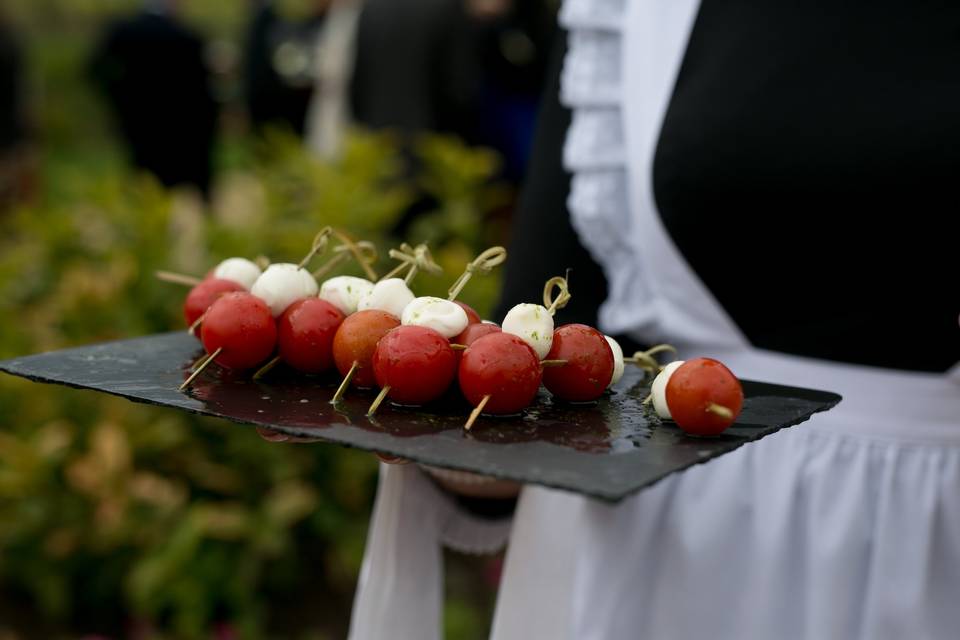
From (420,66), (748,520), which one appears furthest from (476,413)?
(420,66)

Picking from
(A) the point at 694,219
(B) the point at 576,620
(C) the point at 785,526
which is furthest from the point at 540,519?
(A) the point at 694,219

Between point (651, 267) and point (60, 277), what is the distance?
7.67 ft

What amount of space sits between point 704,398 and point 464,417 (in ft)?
0.75

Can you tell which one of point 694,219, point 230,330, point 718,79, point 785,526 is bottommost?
point 785,526

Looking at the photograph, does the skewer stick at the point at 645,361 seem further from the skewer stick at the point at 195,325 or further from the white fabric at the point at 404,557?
the skewer stick at the point at 195,325

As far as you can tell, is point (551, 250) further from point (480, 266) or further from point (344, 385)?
point (344, 385)

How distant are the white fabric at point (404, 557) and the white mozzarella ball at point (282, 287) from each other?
0.33m

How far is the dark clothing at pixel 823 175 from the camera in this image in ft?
4.12

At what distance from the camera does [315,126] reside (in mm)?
5117

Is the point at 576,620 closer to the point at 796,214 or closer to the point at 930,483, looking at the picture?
the point at 930,483

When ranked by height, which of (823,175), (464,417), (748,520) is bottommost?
(748,520)

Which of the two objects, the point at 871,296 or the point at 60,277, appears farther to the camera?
the point at 60,277

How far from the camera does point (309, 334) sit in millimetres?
1111

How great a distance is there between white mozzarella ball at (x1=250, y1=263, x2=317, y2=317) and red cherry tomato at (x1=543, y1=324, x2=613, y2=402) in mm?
297
